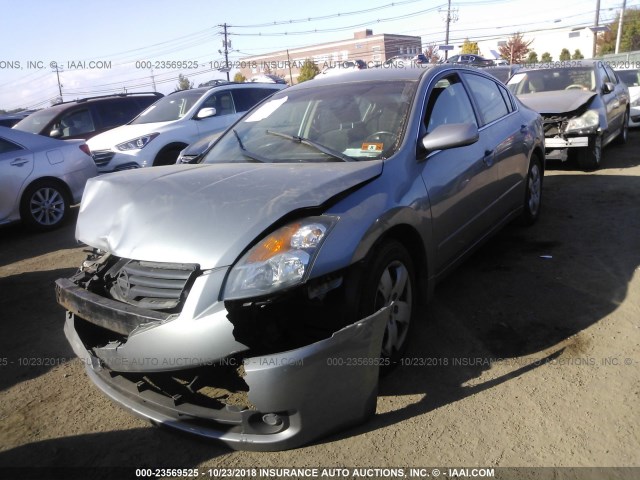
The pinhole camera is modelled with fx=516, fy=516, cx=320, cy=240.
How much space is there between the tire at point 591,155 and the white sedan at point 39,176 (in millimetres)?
7387

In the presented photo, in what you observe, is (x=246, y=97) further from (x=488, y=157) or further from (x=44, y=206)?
(x=488, y=157)

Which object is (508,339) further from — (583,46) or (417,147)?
(583,46)

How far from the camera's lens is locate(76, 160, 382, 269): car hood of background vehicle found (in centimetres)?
235

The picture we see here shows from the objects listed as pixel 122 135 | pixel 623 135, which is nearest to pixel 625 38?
pixel 623 135

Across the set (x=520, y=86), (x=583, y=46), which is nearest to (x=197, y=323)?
(x=520, y=86)

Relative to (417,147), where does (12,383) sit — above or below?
below

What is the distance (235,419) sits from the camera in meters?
2.22

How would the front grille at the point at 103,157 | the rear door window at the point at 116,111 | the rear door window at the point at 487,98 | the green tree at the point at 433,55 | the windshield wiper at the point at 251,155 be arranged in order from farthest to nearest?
the green tree at the point at 433,55, the rear door window at the point at 116,111, the front grille at the point at 103,157, the rear door window at the point at 487,98, the windshield wiper at the point at 251,155

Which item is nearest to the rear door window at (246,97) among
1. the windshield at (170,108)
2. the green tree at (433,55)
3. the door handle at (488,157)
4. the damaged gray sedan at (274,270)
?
the windshield at (170,108)

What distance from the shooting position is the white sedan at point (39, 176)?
6.63 m

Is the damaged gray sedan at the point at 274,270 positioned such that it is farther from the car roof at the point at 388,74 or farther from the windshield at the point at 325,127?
the car roof at the point at 388,74

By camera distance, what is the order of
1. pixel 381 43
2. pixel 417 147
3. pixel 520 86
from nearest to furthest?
pixel 417 147 < pixel 520 86 < pixel 381 43

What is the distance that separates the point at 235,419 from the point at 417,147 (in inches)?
75.4

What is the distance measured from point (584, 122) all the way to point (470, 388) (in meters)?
6.53
